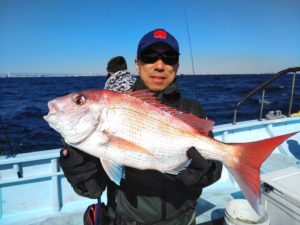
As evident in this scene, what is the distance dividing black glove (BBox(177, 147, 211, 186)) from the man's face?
0.74 metres

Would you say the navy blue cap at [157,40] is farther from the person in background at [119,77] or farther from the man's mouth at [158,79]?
the person in background at [119,77]

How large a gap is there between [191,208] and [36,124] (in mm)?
16642

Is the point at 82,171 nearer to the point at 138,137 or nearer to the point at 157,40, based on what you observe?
the point at 138,137

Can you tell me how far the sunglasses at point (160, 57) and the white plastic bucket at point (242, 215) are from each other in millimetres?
2134

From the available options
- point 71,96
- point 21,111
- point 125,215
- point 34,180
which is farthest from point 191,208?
point 21,111

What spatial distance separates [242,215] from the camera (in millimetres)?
3537

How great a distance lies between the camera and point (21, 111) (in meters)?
21.5

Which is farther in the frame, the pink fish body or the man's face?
the man's face

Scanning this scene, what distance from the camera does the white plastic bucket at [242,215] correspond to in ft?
10.8

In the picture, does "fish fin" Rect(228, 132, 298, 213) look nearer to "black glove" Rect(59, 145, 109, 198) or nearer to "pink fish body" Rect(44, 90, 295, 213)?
"pink fish body" Rect(44, 90, 295, 213)

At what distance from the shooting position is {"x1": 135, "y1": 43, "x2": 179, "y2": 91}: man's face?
8.14ft

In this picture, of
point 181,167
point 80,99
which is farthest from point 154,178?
point 80,99

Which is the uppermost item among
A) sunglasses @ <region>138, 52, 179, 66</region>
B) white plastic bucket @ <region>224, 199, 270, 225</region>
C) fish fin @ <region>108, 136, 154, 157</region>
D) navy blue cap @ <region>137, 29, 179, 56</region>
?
navy blue cap @ <region>137, 29, 179, 56</region>

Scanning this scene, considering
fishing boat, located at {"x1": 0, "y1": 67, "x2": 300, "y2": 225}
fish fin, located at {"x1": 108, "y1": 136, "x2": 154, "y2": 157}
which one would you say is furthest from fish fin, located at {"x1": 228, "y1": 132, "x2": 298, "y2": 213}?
fishing boat, located at {"x1": 0, "y1": 67, "x2": 300, "y2": 225}
